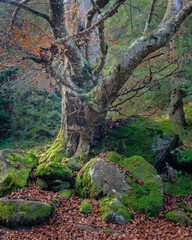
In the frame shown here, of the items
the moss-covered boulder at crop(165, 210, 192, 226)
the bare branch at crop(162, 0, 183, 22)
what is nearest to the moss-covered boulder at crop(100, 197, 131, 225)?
the moss-covered boulder at crop(165, 210, 192, 226)

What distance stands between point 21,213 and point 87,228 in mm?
1242

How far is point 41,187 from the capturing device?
15.5 feet

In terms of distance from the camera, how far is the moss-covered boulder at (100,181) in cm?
456

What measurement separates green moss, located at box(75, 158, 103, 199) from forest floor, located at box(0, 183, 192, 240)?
9.3 inches

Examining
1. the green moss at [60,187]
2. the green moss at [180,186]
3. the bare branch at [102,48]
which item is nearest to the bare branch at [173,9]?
the bare branch at [102,48]

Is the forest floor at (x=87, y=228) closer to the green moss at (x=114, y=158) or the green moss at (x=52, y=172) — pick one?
the green moss at (x=52, y=172)

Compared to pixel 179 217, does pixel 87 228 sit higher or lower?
higher

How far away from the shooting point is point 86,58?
7.48 metres

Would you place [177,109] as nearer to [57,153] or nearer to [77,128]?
[77,128]

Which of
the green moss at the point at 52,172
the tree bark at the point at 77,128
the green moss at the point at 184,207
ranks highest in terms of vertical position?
the tree bark at the point at 77,128

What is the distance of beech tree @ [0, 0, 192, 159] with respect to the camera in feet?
17.4

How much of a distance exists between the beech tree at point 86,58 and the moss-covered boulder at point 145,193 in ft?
6.99

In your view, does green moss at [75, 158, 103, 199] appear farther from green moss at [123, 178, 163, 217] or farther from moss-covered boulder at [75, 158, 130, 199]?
green moss at [123, 178, 163, 217]

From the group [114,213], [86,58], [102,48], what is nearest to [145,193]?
[114,213]
